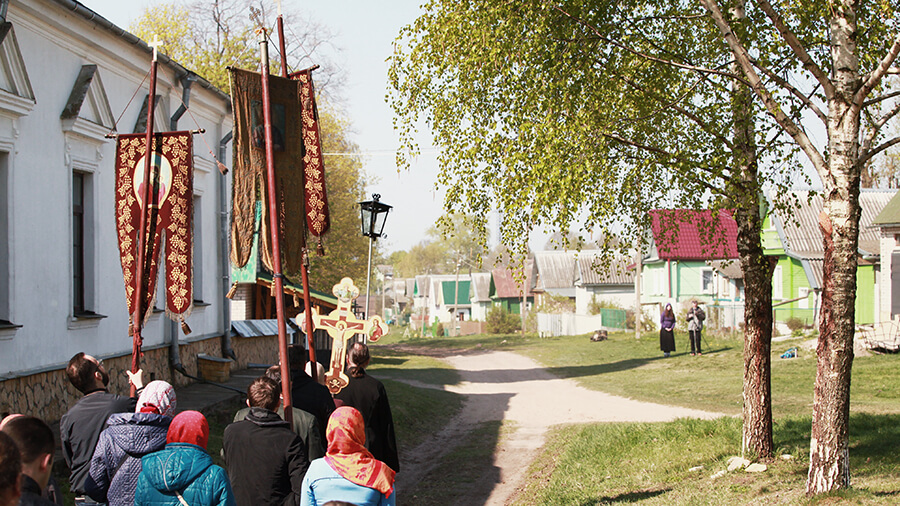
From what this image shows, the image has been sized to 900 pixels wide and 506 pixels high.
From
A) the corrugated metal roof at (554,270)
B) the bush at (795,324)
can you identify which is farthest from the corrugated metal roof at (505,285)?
the bush at (795,324)

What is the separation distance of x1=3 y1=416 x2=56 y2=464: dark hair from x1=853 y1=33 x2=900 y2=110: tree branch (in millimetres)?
6812

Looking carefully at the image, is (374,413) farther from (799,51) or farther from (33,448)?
(799,51)

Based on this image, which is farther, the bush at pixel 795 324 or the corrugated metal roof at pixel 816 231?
the corrugated metal roof at pixel 816 231

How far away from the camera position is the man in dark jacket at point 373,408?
641 centimetres

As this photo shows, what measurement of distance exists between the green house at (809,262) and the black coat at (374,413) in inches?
971

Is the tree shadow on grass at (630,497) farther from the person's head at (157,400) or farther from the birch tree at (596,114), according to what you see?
the person's head at (157,400)

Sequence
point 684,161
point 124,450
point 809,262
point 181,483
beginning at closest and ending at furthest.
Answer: point 181,483
point 124,450
point 684,161
point 809,262

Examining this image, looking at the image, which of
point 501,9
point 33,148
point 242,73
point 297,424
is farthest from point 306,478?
point 33,148

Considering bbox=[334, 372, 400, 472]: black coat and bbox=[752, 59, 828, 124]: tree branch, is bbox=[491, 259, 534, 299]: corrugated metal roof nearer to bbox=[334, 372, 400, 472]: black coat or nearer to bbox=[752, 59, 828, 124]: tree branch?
bbox=[752, 59, 828, 124]: tree branch

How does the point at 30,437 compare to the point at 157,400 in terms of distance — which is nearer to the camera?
the point at 30,437

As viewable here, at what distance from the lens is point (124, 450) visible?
170 inches

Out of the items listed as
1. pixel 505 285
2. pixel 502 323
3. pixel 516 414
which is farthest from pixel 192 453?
pixel 505 285

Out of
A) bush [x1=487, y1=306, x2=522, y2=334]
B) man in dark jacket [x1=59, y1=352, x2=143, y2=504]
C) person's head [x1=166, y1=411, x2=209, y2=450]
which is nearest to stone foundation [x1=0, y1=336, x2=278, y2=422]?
man in dark jacket [x1=59, y1=352, x2=143, y2=504]

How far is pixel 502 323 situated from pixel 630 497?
156 ft
